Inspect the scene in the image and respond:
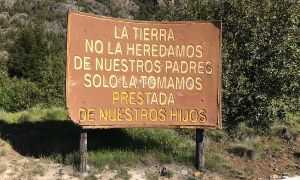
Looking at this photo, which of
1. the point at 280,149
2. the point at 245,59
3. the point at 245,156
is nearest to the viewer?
the point at 245,156

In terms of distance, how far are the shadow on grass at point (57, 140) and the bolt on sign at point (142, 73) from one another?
1.30 m

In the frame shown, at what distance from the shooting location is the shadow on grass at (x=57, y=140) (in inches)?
445

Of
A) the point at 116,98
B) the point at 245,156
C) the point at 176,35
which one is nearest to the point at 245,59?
the point at 245,156

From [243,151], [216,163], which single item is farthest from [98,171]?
[243,151]

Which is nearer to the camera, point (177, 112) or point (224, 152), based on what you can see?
point (177, 112)

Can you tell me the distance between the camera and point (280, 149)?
1345cm

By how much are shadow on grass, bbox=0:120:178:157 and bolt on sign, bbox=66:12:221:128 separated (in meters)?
1.30

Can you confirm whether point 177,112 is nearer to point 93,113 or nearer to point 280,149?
point 93,113

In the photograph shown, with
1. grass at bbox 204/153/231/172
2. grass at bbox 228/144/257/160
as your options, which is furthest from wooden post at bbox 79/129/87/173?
grass at bbox 228/144/257/160

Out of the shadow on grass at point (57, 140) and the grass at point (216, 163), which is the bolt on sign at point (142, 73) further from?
the shadow on grass at point (57, 140)

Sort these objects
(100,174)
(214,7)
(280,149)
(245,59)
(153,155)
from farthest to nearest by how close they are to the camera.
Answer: (214,7) → (245,59) → (280,149) → (153,155) → (100,174)

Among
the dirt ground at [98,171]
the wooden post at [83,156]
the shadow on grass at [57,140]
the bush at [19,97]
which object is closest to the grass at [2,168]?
the dirt ground at [98,171]

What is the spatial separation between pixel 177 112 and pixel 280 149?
4.39 m

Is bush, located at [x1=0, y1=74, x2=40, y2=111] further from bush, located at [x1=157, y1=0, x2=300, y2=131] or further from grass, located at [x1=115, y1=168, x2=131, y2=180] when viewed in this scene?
grass, located at [x1=115, y1=168, x2=131, y2=180]
